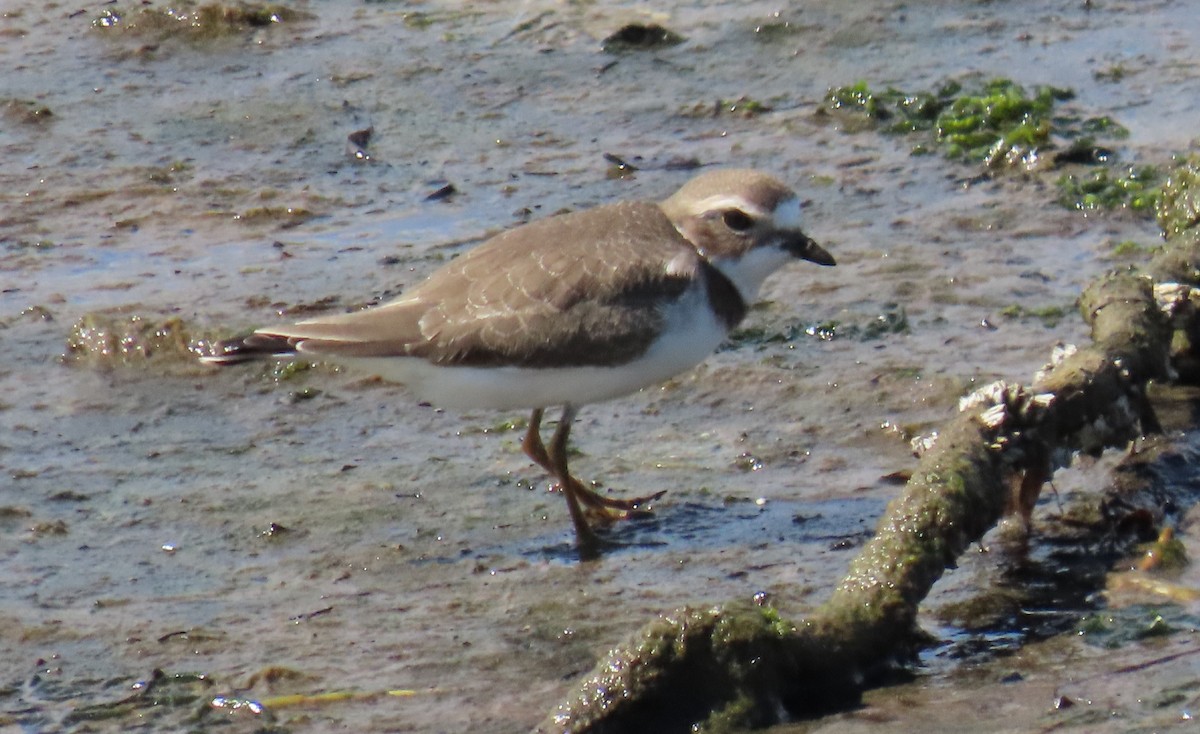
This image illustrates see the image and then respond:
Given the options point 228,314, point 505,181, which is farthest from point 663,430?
point 505,181

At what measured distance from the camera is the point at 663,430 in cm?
718

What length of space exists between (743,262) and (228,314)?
9.19 feet

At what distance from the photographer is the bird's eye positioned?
21.3 ft

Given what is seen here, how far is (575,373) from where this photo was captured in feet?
20.6

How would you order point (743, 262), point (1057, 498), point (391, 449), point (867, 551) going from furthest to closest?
point (391, 449) → point (743, 262) → point (1057, 498) → point (867, 551)

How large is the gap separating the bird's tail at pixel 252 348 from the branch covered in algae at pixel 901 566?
2.16 m

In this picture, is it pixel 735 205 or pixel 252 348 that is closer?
pixel 252 348

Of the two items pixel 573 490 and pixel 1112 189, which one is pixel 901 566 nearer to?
pixel 573 490

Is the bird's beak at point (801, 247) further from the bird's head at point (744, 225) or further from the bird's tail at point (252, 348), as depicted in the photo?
the bird's tail at point (252, 348)

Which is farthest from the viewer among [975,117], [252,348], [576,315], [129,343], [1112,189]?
[975,117]

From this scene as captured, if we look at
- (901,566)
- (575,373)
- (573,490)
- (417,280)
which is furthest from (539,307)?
(417,280)

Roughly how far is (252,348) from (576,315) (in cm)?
111

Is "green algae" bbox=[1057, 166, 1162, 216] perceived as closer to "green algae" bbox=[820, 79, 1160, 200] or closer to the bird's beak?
"green algae" bbox=[820, 79, 1160, 200]

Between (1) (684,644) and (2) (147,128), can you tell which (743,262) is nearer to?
(1) (684,644)
